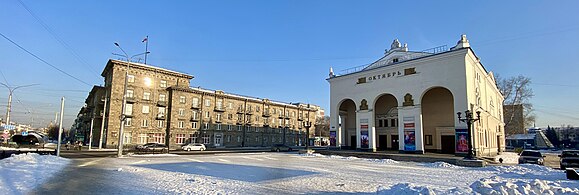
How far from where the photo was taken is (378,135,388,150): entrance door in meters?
38.0

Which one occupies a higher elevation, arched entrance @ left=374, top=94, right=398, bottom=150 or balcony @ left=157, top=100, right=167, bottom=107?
balcony @ left=157, top=100, right=167, bottom=107

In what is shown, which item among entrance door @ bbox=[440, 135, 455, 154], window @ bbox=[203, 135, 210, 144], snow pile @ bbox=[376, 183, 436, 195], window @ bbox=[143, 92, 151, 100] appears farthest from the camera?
window @ bbox=[203, 135, 210, 144]

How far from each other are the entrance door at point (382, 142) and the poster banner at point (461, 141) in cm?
1120

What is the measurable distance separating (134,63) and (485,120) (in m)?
48.6

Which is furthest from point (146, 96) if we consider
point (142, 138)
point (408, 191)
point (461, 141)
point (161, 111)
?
point (408, 191)

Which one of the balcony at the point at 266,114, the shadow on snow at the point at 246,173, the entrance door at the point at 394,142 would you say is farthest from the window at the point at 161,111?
the shadow on snow at the point at 246,173

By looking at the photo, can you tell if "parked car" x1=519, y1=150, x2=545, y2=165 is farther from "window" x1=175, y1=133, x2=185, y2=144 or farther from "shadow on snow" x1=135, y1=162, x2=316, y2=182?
"window" x1=175, y1=133, x2=185, y2=144

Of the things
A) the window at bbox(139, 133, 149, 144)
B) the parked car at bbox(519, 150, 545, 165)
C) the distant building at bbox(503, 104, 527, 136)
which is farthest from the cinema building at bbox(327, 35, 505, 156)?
the window at bbox(139, 133, 149, 144)

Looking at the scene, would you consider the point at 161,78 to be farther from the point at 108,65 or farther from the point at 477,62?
the point at 477,62

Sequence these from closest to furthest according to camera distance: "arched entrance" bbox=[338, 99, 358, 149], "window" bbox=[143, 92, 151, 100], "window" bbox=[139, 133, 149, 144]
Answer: "arched entrance" bbox=[338, 99, 358, 149], "window" bbox=[139, 133, 149, 144], "window" bbox=[143, 92, 151, 100]

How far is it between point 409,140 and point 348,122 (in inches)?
476

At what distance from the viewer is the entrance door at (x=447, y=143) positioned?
32.2m

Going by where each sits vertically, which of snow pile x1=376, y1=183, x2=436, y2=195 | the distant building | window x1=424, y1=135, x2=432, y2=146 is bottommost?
snow pile x1=376, y1=183, x2=436, y2=195

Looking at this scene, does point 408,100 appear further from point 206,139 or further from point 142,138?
point 142,138
